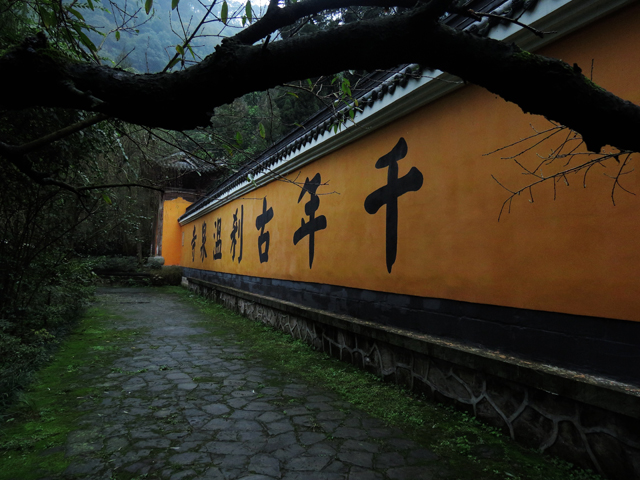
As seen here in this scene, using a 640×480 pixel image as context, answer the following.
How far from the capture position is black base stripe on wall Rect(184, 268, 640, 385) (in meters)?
2.65

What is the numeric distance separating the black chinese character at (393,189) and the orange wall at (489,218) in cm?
9

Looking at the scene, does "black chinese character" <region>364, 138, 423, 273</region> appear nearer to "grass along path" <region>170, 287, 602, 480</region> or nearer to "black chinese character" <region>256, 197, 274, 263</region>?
"grass along path" <region>170, 287, 602, 480</region>

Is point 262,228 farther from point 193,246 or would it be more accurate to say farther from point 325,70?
point 193,246

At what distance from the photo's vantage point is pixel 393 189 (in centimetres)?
498

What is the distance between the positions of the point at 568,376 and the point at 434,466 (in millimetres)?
1153

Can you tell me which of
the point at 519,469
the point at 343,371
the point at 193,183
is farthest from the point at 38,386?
the point at 193,183

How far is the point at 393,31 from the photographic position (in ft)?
5.56

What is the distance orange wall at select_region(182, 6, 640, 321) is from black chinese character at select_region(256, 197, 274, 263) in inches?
113

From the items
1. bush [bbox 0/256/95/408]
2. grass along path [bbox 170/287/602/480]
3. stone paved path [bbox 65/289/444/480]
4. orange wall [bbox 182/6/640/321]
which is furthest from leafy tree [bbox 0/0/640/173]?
bush [bbox 0/256/95/408]

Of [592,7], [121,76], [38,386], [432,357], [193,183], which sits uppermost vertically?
[193,183]

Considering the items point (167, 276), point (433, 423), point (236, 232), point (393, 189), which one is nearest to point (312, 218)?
point (393, 189)

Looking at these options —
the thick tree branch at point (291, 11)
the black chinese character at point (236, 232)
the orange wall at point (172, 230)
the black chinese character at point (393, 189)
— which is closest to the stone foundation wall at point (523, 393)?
the black chinese character at point (393, 189)

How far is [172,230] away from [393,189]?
18.0m

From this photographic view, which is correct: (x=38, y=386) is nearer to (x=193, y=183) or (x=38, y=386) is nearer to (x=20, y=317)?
(x=20, y=317)
